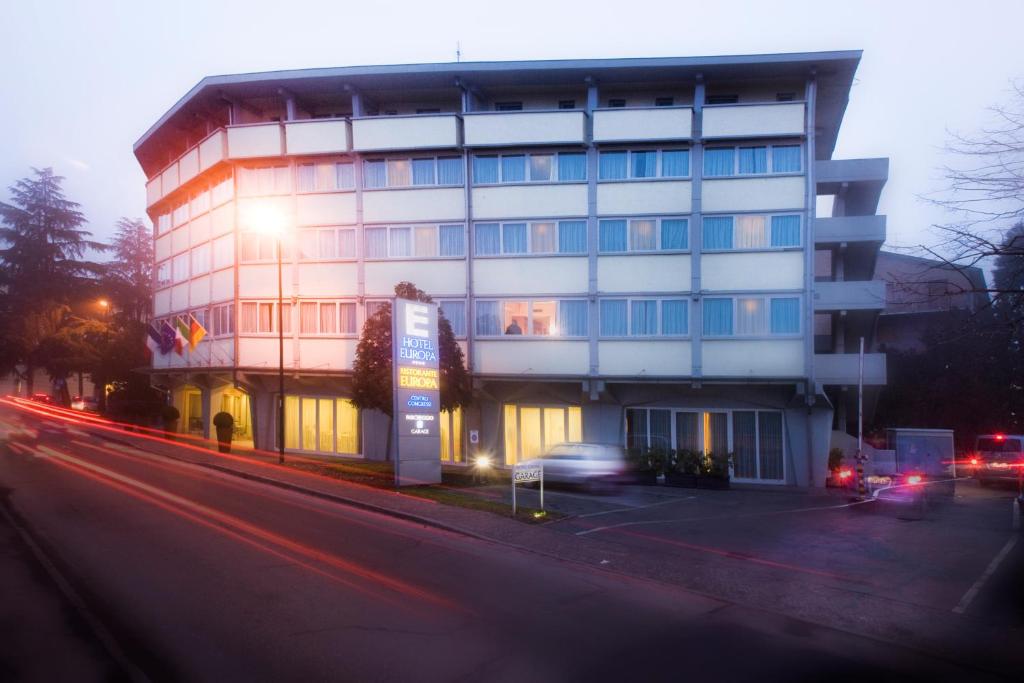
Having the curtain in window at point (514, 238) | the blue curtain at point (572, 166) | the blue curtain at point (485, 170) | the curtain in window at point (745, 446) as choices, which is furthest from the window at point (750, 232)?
the blue curtain at point (485, 170)

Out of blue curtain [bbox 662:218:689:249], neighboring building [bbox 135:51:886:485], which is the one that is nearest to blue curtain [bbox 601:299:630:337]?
neighboring building [bbox 135:51:886:485]

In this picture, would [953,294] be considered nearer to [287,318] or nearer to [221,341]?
[287,318]

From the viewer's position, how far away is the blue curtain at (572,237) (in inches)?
1057

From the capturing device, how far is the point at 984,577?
40.8ft

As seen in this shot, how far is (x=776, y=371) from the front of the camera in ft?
82.7

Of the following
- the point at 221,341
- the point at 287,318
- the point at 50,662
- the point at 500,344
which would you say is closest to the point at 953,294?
the point at 50,662

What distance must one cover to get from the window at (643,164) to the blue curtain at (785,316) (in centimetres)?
561

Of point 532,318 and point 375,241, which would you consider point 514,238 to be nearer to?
point 532,318

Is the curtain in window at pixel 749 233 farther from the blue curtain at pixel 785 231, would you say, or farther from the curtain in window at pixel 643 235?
the curtain in window at pixel 643 235

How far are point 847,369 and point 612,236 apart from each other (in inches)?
375

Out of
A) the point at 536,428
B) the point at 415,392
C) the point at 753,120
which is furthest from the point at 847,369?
the point at 415,392

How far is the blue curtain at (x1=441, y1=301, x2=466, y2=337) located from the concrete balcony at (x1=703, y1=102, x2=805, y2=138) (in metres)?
10.7

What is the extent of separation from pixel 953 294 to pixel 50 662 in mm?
10783

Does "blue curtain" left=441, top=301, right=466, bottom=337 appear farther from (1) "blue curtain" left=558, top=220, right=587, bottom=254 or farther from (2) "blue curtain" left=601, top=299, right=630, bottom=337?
(2) "blue curtain" left=601, top=299, right=630, bottom=337
